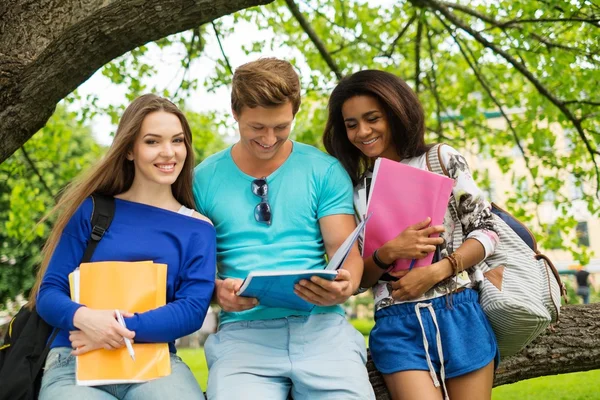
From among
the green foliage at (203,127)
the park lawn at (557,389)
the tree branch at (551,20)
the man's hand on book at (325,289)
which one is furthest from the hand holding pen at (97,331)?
the green foliage at (203,127)

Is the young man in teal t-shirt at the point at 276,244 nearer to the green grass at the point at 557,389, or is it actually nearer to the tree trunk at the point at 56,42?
the tree trunk at the point at 56,42

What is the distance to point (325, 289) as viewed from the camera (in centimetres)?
260

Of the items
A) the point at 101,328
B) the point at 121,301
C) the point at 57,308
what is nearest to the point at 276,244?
the point at 121,301

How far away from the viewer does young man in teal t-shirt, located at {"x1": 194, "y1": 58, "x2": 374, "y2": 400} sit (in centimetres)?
270

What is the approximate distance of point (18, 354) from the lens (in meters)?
2.73

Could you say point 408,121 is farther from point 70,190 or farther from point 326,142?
point 70,190

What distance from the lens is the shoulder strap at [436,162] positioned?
310 cm

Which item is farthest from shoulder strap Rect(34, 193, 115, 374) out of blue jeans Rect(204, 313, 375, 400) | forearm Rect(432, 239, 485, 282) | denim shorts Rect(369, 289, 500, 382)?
forearm Rect(432, 239, 485, 282)

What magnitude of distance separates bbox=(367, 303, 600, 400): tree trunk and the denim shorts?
568mm

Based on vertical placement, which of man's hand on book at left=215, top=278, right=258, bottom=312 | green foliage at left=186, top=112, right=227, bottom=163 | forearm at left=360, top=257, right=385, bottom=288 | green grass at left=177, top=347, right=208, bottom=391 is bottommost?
green grass at left=177, top=347, right=208, bottom=391

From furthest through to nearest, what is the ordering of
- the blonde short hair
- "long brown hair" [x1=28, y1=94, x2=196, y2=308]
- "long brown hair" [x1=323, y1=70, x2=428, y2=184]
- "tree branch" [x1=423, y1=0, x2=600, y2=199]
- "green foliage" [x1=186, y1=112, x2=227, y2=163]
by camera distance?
"green foliage" [x1=186, y1=112, x2=227, y2=163] < "tree branch" [x1=423, y1=0, x2=600, y2=199] < "long brown hair" [x1=323, y1=70, x2=428, y2=184] < "long brown hair" [x1=28, y1=94, x2=196, y2=308] < the blonde short hair

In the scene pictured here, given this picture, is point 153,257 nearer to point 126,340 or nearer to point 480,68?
point 126,340

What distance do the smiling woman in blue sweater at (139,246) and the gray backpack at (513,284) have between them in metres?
1.09

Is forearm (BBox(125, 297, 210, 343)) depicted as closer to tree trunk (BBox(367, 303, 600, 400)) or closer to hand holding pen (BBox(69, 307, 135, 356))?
hand holding pen (BBox(69, 307, 135, 356))
